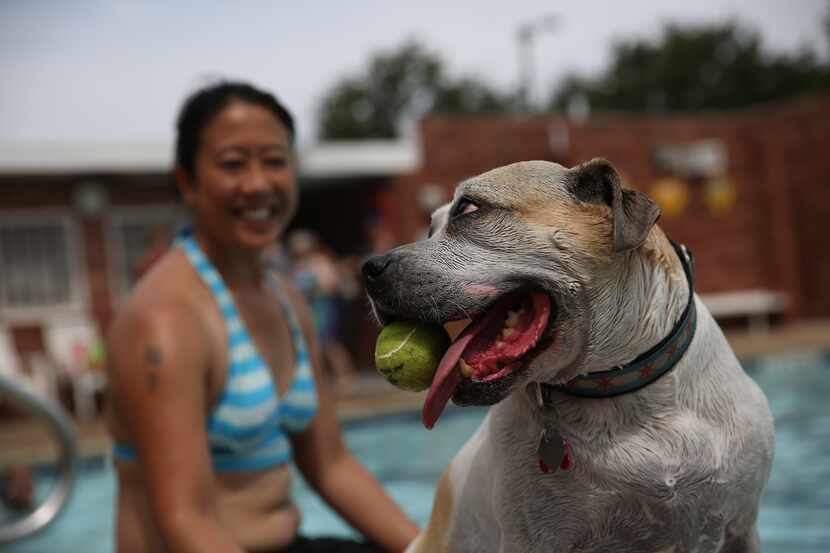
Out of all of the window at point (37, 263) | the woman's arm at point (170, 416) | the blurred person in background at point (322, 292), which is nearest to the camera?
the woman's arm at point (170, 416)

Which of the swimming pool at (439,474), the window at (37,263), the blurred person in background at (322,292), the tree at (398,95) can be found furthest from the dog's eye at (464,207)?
the tree at (398,95)

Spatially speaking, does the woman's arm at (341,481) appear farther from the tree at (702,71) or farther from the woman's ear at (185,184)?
the tree at (702,71)

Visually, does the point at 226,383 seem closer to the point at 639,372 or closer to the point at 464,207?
the point at 464,207

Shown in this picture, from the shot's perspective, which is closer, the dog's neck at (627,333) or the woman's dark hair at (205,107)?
the dog's neck at (627,333)

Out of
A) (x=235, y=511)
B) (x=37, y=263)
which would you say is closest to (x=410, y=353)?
(x=235, y=511)

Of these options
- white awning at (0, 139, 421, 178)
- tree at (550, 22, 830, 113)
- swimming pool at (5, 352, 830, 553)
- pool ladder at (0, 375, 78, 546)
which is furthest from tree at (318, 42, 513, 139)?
pool ladder at (0, 375, 78, 546)

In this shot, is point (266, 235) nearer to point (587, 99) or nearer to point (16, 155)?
point (16, 155)

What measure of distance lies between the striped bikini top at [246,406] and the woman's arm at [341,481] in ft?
0.52

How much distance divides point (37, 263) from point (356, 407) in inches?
214

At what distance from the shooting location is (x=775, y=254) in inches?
632

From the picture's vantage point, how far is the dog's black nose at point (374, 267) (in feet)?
4.90

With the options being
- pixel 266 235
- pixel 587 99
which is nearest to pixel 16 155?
pixel 266 235

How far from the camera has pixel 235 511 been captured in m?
2.33

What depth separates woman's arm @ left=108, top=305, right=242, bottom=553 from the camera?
2.04m
